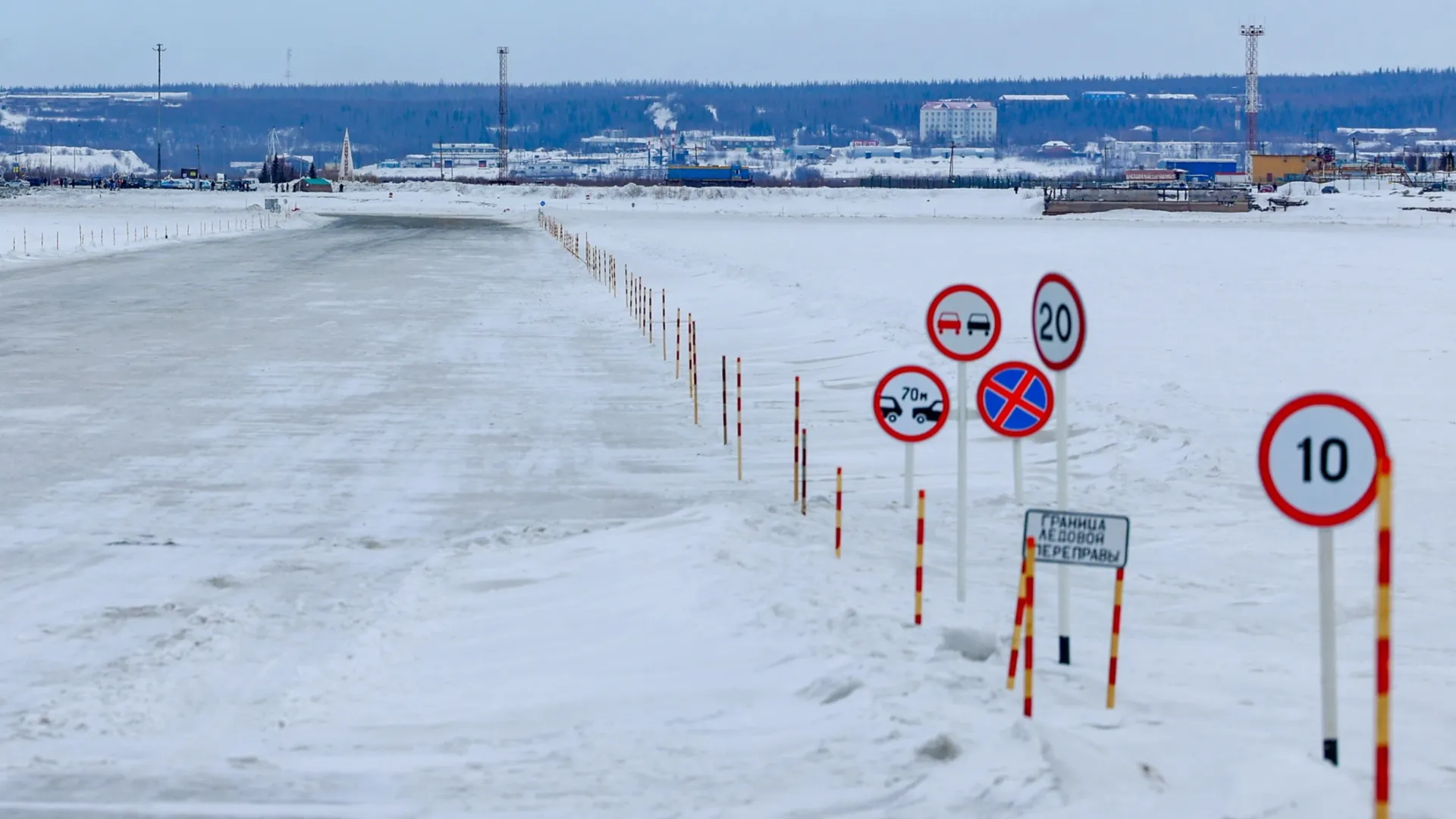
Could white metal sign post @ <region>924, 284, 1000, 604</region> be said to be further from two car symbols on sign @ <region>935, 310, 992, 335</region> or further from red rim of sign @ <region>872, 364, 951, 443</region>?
red rim of sign @ <region>872, 364, 951, 443</region>

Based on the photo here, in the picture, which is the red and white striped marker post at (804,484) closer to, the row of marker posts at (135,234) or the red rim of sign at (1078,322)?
the red rim of sign at (1078,322)

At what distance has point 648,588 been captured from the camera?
33.0ft

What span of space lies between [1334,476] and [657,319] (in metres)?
24.4

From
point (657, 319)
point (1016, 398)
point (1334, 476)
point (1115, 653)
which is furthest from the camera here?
point (657, 319)

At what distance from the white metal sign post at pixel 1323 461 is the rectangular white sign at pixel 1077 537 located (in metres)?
1.42

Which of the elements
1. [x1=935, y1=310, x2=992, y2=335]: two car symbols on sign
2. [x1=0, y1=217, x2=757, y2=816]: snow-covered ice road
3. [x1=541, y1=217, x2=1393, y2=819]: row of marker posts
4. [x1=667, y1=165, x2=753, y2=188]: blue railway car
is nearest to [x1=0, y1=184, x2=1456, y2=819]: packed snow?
[x1=0, y1=217, x2=757, y2=816]: snow-covered ice road

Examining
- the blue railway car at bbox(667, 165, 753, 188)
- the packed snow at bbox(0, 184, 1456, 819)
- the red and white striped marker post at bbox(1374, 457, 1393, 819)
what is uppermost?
the blue railway car at bbox(667, 165, 753, 188)

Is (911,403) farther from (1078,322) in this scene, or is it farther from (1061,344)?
(1078,322)

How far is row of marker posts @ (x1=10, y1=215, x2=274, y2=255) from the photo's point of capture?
5641cm

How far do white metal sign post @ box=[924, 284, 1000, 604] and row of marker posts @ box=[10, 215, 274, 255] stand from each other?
46495 millimetres

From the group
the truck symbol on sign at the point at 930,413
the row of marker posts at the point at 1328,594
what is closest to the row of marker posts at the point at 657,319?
the truck symbol on sign at the point at 930,413

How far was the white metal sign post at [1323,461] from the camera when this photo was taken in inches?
229

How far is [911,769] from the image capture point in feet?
22.2

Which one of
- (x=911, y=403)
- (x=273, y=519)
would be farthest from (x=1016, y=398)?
(x=273, y=519)
